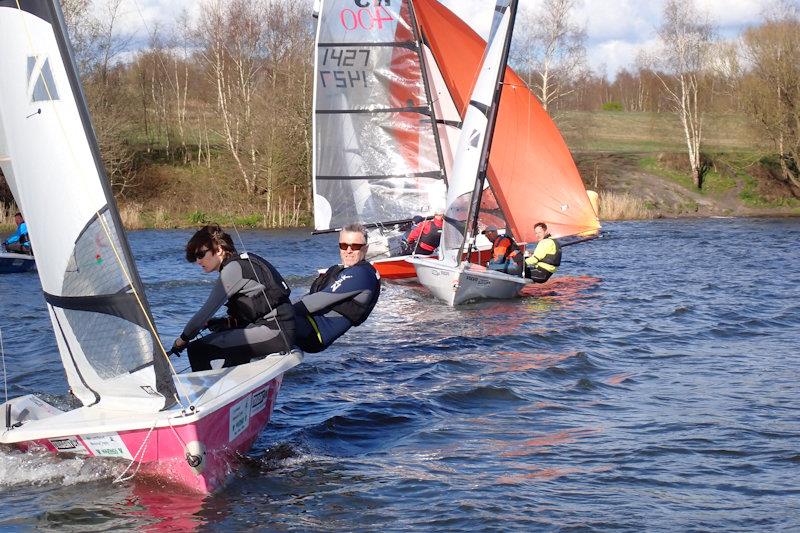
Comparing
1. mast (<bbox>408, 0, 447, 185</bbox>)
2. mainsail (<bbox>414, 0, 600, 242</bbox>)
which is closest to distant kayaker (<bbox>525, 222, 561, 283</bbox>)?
mainsail (<bbox>414, 0, 600, 242</bbox>)

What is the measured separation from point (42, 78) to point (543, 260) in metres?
10.4

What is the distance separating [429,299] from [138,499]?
9.31 m

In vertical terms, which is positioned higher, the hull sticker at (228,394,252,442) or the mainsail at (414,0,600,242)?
the mainsail at (414,0,600,242)

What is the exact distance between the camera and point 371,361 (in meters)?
10.1

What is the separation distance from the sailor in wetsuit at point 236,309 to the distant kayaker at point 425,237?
9495mm

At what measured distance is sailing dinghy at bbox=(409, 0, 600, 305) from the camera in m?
14.1

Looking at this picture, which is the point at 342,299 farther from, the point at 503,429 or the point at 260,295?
the point at 503,429

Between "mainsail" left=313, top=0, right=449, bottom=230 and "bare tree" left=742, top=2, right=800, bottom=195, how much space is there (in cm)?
1984

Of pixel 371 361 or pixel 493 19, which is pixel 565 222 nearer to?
pixel 493 19

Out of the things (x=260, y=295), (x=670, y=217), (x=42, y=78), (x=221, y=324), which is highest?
(x=42, y=78)

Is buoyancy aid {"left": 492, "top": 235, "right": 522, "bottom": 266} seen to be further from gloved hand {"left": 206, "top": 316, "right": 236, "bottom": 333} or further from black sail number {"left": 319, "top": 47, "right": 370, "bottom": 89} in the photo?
gloved hand {"left": 206, "top": 316, "right": 236, "bottom": 333}

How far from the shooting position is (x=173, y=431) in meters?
5.30

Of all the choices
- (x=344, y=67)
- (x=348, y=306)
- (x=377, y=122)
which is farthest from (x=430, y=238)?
(x=348, y=306)

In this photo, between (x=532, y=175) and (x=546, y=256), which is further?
(x=532, y=175)
